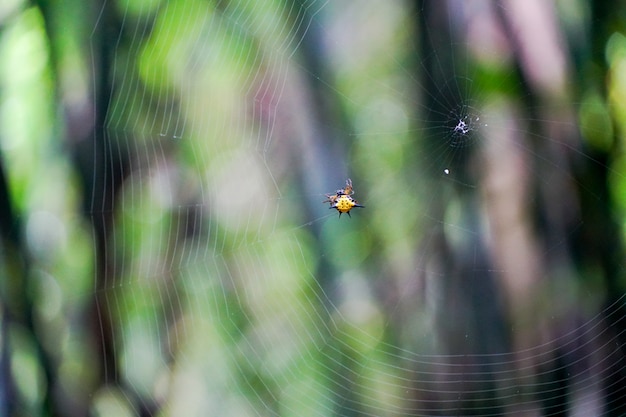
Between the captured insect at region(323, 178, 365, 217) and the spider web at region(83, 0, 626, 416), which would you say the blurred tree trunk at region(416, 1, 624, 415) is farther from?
the captured insect at region(323, 178, 365, 217)

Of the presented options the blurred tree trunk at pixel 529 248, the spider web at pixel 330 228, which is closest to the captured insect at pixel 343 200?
the spider web at pixel 330 228

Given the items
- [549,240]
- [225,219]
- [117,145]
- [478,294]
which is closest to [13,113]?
[117,145]

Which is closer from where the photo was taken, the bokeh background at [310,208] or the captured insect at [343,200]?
the bokeh background at [310,208]

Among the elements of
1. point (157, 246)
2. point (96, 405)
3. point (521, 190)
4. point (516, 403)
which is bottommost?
point (96, 405)

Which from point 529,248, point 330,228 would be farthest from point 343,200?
point 529,248

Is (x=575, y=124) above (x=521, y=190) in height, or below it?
above

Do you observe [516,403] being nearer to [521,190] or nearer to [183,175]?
[521,190]

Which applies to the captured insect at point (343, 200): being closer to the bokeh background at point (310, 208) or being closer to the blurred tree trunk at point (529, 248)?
the bokeh background at point (310, 208)
